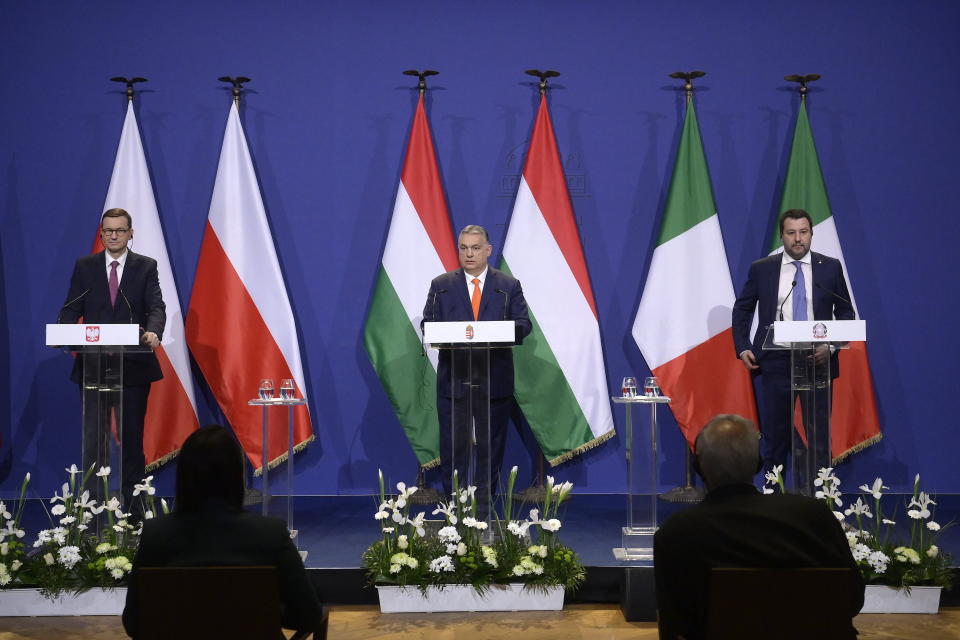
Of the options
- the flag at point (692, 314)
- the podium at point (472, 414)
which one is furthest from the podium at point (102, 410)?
the flag at point (692, 314)

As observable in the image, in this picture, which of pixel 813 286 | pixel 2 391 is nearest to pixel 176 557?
pixel 813 286

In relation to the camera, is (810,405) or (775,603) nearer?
(775,603)

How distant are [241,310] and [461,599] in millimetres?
2526

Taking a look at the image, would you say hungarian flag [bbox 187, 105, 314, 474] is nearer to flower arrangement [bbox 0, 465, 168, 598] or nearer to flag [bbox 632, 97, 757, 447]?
flower arrangement [bbox 0, 465, 168, 598]

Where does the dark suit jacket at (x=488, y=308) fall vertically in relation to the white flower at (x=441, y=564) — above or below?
above

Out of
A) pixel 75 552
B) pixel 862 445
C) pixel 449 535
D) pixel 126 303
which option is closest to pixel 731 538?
pixel 449 535

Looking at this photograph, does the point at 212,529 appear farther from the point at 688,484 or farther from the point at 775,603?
the point at 688,484

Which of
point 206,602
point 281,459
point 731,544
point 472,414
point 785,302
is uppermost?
point 785,302

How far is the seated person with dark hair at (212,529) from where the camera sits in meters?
2.09

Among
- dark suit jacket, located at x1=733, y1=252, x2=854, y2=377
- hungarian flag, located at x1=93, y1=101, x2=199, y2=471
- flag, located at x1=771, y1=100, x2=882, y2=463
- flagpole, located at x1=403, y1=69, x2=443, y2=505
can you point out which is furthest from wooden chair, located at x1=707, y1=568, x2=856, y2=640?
hungarian flag, located at x1=93, y1=101, x2=199, y2=471

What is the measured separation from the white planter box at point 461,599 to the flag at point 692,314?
203 centimetres

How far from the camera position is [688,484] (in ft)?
18.8

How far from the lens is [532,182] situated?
5.91 m

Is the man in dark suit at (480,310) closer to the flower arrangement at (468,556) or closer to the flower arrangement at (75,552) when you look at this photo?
the flower arrangement at (468,556)
